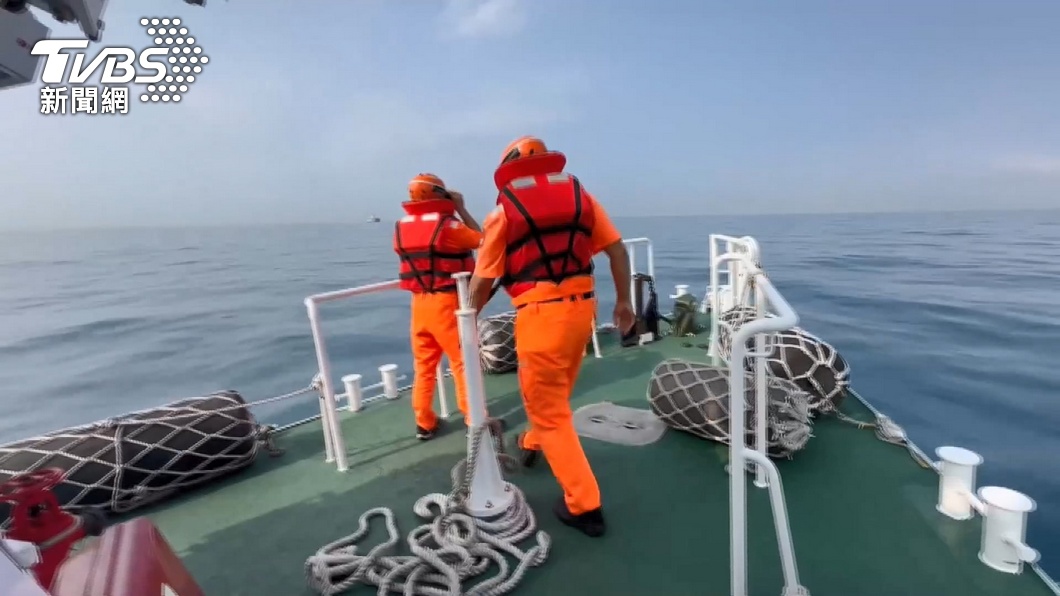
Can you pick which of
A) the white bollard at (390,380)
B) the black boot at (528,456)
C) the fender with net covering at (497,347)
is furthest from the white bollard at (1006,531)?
the white bollard at (390,380)

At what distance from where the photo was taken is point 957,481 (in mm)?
2023

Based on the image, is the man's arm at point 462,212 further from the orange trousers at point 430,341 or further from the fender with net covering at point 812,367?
the fender with net covering at point 812,367

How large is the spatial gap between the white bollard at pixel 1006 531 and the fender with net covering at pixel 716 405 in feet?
2.52

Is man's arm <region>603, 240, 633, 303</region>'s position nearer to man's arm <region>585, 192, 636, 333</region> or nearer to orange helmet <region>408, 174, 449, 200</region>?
man's arm <region>585, 192, 636, 333</region>

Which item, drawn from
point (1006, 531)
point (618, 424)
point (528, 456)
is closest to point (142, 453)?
point (528, 456)

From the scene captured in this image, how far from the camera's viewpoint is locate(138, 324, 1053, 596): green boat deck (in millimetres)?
1810

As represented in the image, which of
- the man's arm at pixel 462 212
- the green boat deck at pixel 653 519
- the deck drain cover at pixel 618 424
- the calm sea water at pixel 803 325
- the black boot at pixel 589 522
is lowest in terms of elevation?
the calm sea water at pixel 803 325

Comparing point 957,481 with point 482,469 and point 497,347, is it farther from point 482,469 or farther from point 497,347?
point 497,347

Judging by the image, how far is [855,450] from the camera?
2.64 meters

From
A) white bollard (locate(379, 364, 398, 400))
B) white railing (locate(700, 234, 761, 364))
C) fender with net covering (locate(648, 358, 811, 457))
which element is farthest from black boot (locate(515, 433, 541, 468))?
white railing (locate(700, 234, 761, 364))

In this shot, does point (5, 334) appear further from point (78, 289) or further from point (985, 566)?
point (985, 566)

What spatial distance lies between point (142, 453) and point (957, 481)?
3.67 meters

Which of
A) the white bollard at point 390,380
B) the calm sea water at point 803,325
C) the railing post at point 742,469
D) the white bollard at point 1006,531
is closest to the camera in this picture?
the railing post at point 742,469

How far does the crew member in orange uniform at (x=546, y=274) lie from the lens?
191 centimetres
